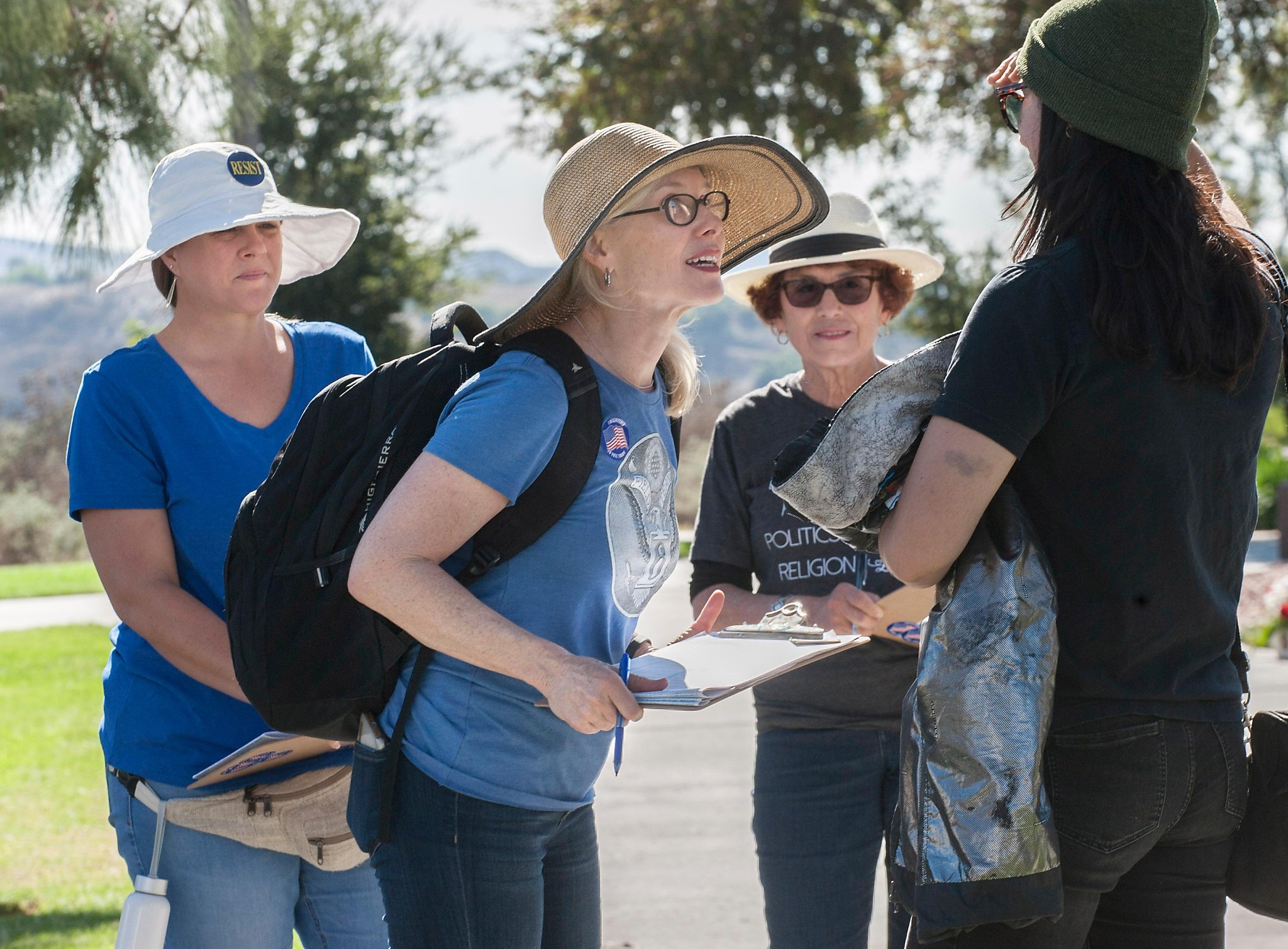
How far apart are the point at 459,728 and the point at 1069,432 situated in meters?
1.02

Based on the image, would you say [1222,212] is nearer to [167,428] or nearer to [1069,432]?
[1069,432]

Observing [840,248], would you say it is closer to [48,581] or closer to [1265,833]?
[1265,833]

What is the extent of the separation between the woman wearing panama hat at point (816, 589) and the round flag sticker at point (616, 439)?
0.85 metres

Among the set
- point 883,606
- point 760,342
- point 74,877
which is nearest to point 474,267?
point 74,877

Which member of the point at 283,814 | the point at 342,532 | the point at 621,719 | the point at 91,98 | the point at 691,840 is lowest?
the point at 691,840

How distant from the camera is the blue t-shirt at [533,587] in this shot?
1976 mm

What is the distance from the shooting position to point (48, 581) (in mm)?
16625

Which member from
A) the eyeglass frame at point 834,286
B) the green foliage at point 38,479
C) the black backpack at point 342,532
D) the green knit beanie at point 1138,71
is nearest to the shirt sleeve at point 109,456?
the black backpack at point 342,532

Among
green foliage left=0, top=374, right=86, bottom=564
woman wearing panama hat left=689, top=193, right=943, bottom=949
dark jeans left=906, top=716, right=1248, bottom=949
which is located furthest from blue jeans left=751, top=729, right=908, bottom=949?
green foliage left=0, top=374, right=86, bottom=564

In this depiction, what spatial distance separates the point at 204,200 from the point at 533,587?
1221 millimetres

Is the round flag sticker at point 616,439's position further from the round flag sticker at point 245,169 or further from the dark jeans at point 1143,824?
the round flag sticker at point 245,169

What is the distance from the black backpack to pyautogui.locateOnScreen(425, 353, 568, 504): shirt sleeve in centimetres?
3

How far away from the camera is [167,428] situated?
260 cm

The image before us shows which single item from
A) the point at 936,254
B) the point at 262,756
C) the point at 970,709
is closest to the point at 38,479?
the point at 936,254
